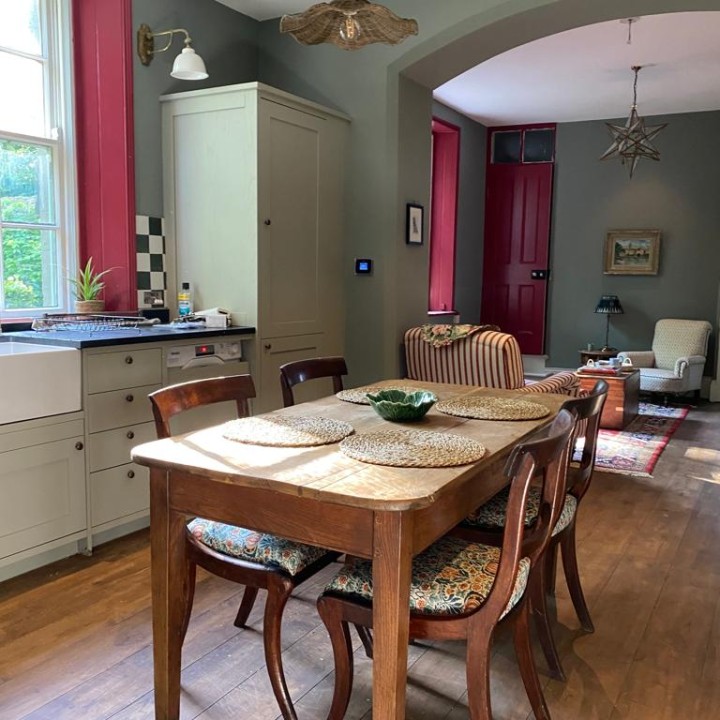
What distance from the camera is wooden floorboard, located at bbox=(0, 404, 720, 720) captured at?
1.90m

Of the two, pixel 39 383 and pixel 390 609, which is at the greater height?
pixel 39 383

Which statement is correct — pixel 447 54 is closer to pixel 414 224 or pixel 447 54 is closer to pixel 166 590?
pixel 414 224

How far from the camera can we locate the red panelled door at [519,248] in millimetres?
7805

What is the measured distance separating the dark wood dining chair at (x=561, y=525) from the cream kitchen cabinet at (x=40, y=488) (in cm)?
161

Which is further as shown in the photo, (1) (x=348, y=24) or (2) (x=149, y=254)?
(2) (x=149, y=254)

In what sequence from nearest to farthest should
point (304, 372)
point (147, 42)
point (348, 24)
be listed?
point (348, 24) < point (304, 372) < point (147, 42)

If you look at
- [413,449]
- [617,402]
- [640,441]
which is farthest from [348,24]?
[617,402]

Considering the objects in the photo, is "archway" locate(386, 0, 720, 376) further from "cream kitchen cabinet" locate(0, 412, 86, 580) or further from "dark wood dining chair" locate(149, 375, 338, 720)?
"dark wood dining chair" locate(149, 375, 338, 720)

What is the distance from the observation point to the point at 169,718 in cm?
177

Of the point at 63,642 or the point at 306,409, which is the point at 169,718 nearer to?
the point at 63,642

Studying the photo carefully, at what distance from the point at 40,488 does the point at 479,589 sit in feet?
6.07

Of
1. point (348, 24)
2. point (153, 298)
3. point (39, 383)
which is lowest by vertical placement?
point (39, 383)

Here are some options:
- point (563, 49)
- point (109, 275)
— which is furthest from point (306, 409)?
point (563, 49)

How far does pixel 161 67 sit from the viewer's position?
12.3 ft
